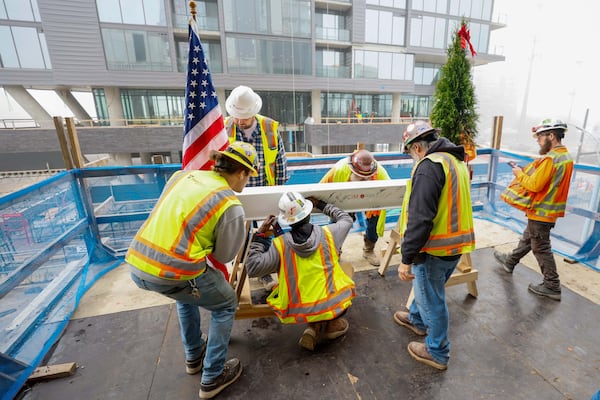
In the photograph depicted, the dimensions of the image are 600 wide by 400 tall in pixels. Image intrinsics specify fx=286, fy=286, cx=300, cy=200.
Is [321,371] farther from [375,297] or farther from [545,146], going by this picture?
[545,146]

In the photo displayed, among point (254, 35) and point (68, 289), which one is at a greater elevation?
point (254, 35)

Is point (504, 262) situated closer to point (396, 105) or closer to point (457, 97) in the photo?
point (457, 97)

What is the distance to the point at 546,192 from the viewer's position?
292cm

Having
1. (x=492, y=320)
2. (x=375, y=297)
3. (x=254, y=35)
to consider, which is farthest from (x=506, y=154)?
(x=254, y=35)

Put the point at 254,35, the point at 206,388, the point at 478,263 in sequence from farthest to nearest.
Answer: the point at 254,35 < the point at 478,263 < the point at 206,388

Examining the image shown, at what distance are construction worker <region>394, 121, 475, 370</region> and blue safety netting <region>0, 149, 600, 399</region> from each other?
2.76 metres

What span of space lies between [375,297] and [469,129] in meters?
2.77

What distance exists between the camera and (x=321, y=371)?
219cm

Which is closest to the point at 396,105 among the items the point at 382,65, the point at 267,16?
the point at 382,65

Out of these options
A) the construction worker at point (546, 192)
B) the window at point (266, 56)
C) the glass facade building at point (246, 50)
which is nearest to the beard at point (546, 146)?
the construction worker at point (546, 192)

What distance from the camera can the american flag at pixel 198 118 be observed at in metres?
2.67

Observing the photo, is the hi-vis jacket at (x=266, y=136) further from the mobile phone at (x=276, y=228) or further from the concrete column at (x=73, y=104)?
the concrete column at (x=73, y=104)

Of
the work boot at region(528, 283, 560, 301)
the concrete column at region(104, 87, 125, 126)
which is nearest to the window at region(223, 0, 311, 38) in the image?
the concrete column at region(104, 87, 125, 126)

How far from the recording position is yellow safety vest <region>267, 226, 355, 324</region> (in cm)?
216
